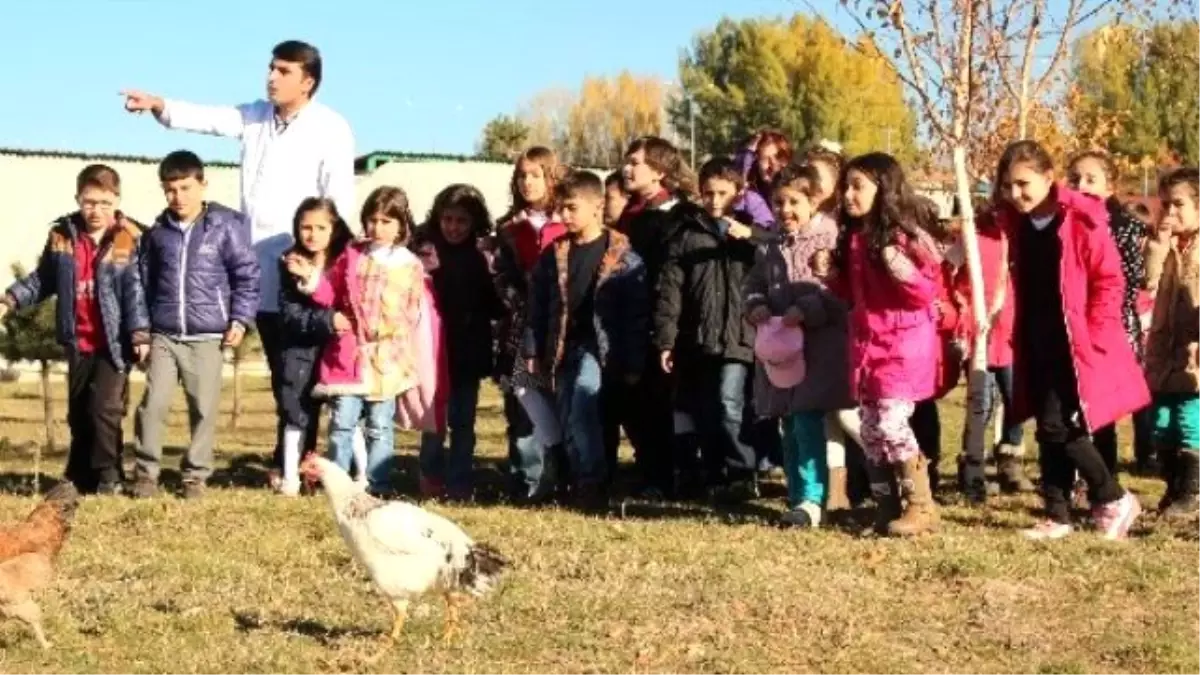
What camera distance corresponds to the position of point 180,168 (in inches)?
397

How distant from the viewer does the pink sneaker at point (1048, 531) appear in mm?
8492

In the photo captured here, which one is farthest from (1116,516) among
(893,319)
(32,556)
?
→ (32,556)

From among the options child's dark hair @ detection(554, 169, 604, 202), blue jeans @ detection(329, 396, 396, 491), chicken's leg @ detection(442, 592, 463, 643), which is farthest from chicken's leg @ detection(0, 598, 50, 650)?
child's dark hair @ detection(554, 169, 604, 202)

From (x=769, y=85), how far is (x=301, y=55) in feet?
189

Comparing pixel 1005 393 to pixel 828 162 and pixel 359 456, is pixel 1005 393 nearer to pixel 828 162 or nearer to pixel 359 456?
pixel 828 162

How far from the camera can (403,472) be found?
12430mm

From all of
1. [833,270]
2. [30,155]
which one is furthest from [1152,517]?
[30,155]

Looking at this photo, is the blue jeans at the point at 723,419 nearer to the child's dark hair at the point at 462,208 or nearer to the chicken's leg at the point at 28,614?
the child's dark hair at the point at 462,208

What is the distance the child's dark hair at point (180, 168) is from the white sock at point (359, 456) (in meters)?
1.64

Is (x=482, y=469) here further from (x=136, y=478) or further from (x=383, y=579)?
(x=383, y=579)

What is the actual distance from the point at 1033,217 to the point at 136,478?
496 cm

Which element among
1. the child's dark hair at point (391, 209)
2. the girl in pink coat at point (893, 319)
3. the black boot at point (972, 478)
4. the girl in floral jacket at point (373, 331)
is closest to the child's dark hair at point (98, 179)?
the girl in floral jacket at point (373, 331)

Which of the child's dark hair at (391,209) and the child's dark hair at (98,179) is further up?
the child's dark hair at (98,179)

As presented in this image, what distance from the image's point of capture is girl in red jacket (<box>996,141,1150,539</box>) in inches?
338
